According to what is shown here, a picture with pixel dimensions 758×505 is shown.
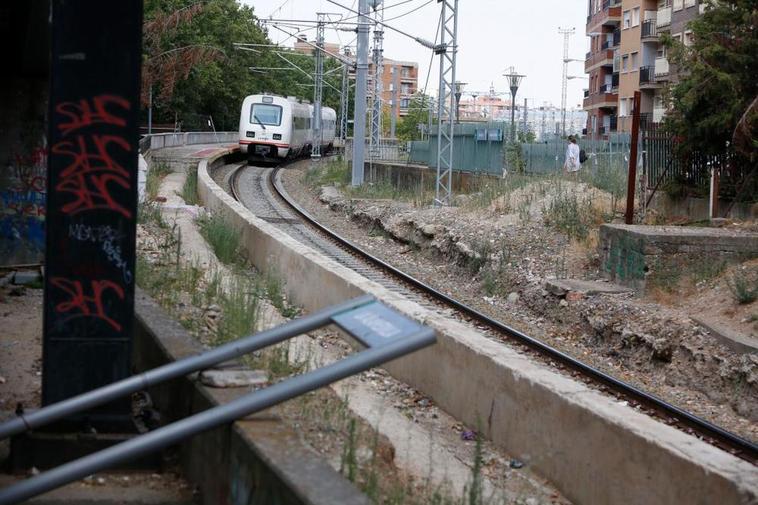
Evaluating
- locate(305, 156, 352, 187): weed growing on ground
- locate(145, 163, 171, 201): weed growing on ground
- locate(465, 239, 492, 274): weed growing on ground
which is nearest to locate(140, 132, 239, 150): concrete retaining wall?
locate(145, 163, 171, 201): weed growing on ground

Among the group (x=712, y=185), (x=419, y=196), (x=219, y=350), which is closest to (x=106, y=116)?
(x=219, y=350)

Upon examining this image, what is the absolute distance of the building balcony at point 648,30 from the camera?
5512 cm

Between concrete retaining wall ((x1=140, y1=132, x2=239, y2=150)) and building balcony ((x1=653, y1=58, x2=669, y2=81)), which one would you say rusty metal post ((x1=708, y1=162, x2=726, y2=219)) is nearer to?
concrete retaining wall ((x1=140, y1=132, x2=239, y2=150))

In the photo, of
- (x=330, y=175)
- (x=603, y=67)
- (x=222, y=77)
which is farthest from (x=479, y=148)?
(x=222, y=77)

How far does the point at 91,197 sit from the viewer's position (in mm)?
5633

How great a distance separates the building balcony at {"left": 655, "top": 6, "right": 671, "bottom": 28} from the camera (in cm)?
5228

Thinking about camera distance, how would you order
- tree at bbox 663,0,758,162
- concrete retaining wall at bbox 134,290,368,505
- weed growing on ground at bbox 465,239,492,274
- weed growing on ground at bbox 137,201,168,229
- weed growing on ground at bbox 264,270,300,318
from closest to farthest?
concrete retaining wall at bbox 134,290,368,505 < weed growing on ground at bbox 264,270,300,318 < weed growing on ground at bbox 137,201,168,229 < tree at bbox 663,0,758,162 < weed growing on ground at bbox 465,239,492,274

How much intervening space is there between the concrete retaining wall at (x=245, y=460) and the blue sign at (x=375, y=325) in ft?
1.79

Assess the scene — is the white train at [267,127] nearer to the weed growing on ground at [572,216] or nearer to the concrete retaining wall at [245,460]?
the weed growing on ground at [572,216]

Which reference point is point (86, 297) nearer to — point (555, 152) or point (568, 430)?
point (568, 430)

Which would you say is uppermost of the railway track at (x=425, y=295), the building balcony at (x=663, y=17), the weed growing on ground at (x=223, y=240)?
the building balcony at (x=663, y=17)

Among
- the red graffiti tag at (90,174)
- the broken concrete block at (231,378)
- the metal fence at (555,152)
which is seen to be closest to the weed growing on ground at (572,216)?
the metal fence at (555,152)

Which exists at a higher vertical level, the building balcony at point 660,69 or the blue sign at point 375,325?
the building balcony at point 660,69

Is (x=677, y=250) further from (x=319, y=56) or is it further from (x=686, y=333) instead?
(x=319, y=56)
